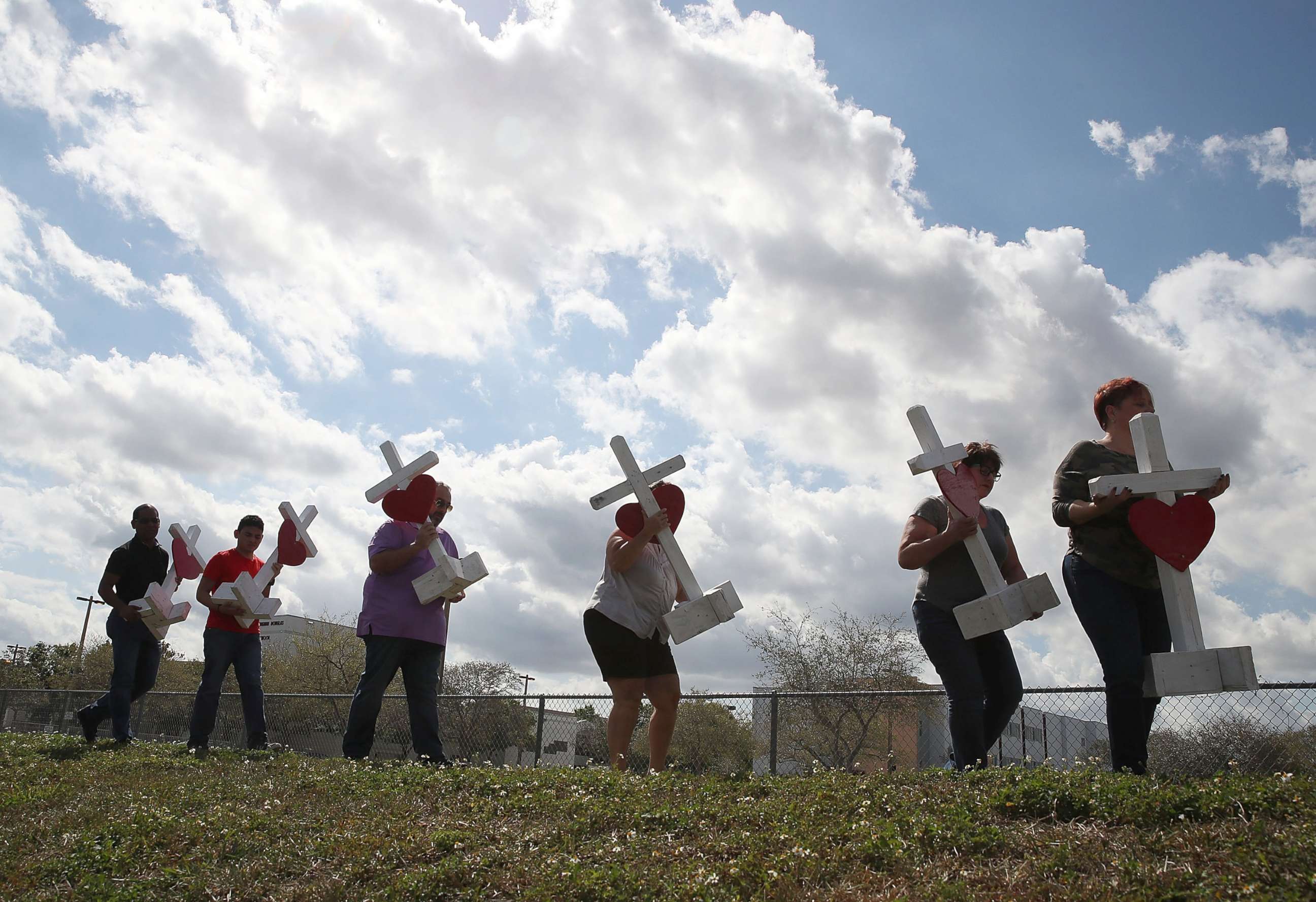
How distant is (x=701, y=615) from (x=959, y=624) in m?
1.41

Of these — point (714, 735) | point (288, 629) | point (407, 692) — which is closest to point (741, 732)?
point (714, 735)

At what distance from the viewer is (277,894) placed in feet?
11.3

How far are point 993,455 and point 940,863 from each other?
2941mm

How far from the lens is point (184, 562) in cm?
910

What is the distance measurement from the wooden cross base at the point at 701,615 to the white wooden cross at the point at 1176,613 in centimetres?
205

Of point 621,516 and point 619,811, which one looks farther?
point 621,516

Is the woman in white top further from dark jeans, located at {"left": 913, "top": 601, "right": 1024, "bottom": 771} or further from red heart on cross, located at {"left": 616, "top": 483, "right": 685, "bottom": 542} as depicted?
dark jeans, located at {"left": 913, "top": 601, "right": 1024, "bottom": 771}

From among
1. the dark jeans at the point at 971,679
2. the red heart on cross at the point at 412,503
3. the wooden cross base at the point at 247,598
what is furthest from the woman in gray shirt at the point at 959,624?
the wooden cross base at the point at 247,598

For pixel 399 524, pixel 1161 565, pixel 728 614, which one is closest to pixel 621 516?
pixel 728 614

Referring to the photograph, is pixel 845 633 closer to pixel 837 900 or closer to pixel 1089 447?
pixel 1089 447

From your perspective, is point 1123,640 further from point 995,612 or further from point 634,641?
point 634,641

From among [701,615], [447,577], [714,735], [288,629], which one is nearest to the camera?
[701,615]

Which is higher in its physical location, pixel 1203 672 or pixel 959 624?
pixel 959 624

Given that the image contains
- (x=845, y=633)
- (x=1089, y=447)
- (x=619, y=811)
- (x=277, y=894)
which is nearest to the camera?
(x=277, y=894)
